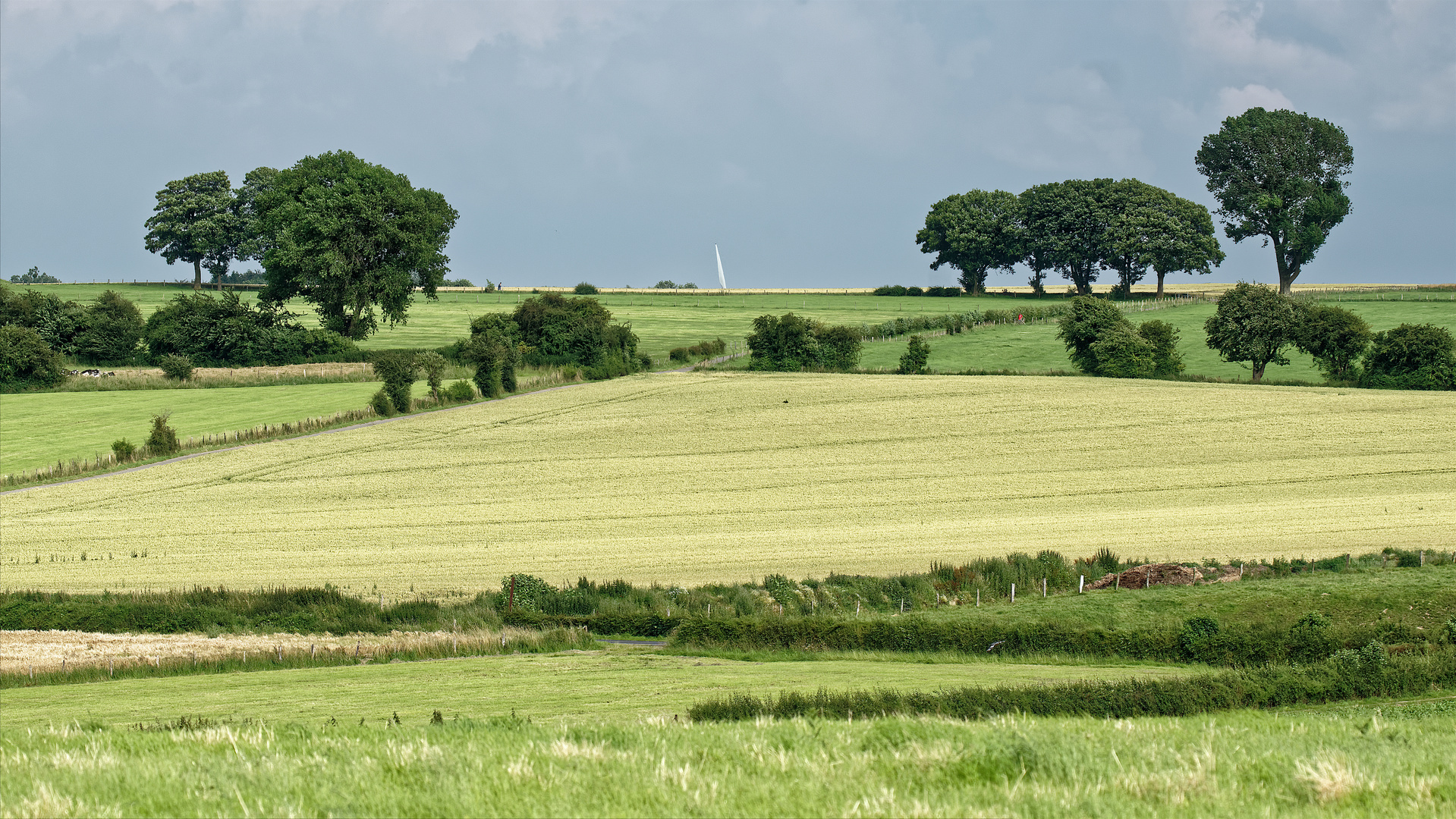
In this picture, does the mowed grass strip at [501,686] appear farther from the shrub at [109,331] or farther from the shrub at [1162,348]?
the shrub at [109,331]

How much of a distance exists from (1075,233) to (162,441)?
110103mm

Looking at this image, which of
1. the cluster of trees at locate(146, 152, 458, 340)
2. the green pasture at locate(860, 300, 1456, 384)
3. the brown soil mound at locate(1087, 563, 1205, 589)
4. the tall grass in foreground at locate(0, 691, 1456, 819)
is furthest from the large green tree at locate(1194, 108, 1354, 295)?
the tall grass in foreground at locate(0, 691, 1456, 819)

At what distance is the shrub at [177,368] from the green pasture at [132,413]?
3271mm

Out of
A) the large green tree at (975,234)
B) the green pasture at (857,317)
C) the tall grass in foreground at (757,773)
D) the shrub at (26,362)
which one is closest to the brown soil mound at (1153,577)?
the tall grass in foreground at (757,773)

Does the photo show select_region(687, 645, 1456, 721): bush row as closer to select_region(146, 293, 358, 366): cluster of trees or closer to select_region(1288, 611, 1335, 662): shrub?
select_region(1288, 611, 1335, 662): shrub

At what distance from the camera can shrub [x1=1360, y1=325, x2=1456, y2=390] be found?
6725 centimetres

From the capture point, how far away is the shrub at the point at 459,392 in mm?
74438

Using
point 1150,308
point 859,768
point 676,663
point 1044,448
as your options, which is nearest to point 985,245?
point 1150,308

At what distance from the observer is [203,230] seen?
12700cm

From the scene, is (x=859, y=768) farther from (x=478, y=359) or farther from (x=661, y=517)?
(x=478, y=359)

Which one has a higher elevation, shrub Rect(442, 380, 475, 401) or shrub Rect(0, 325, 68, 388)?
shrub Rect(0, 325, 68, 388)

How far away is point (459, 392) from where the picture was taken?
74875 millimetres

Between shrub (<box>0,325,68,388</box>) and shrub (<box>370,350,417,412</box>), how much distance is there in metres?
26.9

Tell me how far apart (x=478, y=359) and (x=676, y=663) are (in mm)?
58236
